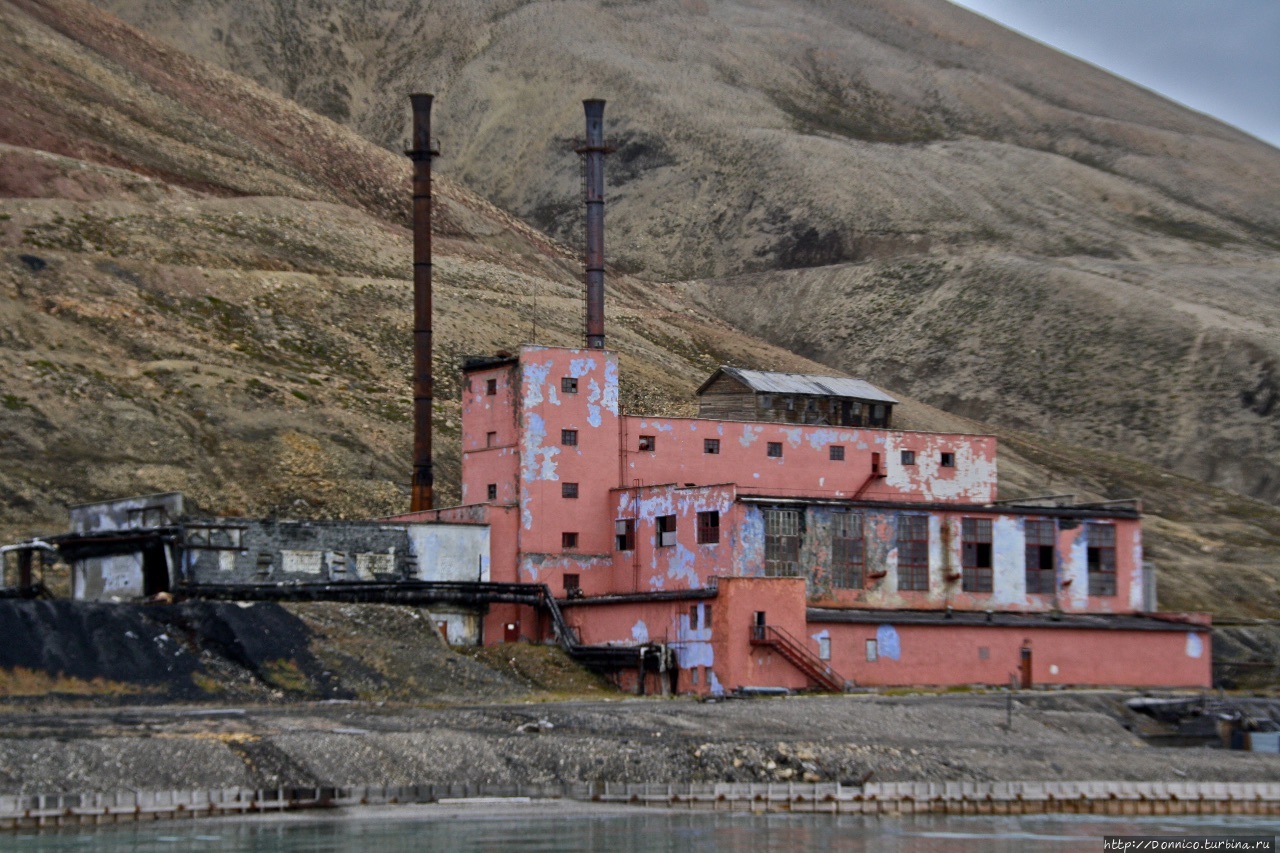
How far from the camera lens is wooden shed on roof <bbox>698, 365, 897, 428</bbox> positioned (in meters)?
82.6

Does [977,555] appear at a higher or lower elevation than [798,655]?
higher

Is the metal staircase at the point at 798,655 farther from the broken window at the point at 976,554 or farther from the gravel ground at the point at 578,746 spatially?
the broken window at the point at 976,554

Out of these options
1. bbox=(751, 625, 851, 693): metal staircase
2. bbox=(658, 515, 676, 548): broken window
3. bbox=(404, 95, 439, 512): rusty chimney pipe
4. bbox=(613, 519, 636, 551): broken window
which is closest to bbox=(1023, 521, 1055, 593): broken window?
bbox=(751, 625, 851, 693): metal staircase

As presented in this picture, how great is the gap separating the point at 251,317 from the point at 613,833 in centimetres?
6405

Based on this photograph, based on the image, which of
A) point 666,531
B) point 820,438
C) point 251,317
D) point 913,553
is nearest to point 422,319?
point 820,438

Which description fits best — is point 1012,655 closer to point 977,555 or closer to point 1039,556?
point 977,555

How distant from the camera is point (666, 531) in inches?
2495

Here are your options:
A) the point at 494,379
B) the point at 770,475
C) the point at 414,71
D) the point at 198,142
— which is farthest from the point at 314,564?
the point at 414,71

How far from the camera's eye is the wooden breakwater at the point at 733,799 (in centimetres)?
3684

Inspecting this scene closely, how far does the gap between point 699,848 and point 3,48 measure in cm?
10039

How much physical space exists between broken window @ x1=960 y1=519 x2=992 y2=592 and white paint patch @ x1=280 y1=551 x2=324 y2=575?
1965cm

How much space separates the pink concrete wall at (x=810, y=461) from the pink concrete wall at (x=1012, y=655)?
10.7 meters

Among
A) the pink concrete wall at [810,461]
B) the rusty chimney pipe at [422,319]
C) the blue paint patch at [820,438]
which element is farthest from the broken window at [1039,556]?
the rusty chimney pipe at [422,319]

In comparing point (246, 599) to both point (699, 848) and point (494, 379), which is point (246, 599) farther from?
point (699, 848)
